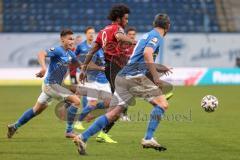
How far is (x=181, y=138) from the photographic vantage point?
11328 mm

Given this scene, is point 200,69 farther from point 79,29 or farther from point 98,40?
point 98,40

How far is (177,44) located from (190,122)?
652 inches

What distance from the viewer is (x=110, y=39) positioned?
34.0ft

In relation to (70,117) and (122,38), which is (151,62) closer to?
(122,38)

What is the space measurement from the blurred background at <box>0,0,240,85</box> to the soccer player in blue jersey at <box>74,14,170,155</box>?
1915 centimetres

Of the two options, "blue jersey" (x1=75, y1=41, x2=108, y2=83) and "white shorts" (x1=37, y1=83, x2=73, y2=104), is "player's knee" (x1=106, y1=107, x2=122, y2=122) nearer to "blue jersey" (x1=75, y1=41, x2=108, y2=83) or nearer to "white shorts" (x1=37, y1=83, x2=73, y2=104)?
"white shorts" (x1=37, y1=83, x2=73, y2=104)

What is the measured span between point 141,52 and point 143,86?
54cm

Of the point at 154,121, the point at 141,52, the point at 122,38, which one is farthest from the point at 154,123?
the point at 122,38

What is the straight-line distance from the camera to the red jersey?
1030 cm

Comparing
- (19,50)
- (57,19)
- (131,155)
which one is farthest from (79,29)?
(131,155)

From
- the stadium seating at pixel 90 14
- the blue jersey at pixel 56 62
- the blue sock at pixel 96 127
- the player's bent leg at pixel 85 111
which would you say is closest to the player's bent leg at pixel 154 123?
the blue sock at pixel 96 127

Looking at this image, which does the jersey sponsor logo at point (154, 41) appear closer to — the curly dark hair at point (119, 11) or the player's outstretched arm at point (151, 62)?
the player's outstretched arm at point (151, 62)

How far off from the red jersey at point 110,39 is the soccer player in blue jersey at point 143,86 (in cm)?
75

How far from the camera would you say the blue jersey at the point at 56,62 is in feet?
36.1
